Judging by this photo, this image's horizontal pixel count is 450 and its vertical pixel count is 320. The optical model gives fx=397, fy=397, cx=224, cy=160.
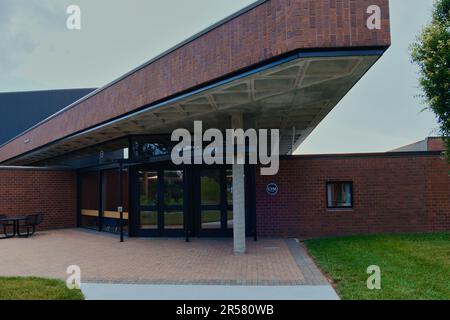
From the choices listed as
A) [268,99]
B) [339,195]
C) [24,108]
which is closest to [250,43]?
[268,99]

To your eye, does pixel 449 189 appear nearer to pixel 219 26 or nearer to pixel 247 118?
pixel 247 118

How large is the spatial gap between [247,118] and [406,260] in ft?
18.2

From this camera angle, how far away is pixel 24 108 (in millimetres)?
26625

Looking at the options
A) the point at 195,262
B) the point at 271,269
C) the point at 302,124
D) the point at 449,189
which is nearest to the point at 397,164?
the point at 449,189

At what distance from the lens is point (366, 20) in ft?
21.0

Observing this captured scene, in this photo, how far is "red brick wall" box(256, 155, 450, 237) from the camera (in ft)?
39.5

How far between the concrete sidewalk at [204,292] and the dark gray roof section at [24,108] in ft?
71.2

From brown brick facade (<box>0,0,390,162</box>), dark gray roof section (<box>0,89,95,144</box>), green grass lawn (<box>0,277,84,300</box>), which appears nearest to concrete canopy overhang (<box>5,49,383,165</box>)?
brown brick facade (<box>0,0,390,162</box>)

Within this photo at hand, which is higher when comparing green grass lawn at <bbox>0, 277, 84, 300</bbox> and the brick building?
the brick building

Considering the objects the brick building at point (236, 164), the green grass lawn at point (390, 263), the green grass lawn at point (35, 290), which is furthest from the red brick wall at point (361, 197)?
the green grass lawn at point (35, 290)

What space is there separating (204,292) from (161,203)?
704 centimetres

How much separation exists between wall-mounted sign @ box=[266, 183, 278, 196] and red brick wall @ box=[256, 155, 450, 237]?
4.0 inches

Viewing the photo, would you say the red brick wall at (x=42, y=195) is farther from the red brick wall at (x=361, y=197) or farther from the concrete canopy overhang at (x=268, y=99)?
the red brick wall at (x=361, y=197)

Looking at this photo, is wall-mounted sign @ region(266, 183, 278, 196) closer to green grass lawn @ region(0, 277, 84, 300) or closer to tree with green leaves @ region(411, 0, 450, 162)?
tree with green leaves @ region(411, 0, 450, 162)
